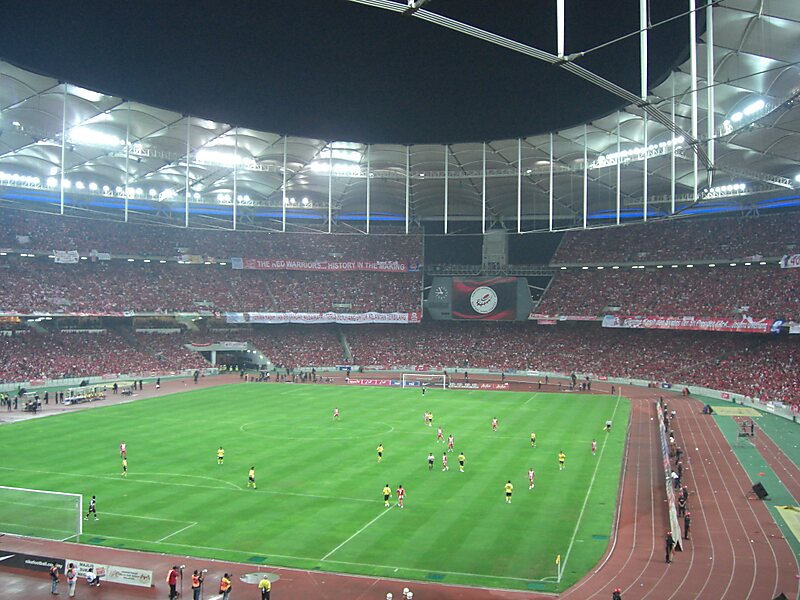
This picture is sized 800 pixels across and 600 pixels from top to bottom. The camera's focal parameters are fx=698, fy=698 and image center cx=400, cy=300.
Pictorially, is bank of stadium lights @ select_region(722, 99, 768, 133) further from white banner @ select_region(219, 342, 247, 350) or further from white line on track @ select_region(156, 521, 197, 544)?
white banner @ select_region(219, 342, 247, 350)

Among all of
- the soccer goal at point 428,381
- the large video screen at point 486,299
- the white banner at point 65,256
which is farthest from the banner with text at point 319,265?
the soccer goal at point 428,381

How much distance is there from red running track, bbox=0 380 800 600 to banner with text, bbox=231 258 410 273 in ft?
198

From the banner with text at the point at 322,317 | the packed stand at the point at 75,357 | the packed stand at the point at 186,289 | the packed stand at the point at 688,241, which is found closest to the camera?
the packed stand at the point at 75,357

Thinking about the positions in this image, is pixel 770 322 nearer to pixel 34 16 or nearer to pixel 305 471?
pixel 305 471

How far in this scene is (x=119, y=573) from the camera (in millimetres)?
20047

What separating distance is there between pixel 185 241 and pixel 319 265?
1643 cm

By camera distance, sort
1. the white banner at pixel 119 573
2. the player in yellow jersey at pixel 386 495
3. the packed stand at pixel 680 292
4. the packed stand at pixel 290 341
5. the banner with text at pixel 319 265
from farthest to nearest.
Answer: the banner with text at pixel 319 265 < the packed stand at pixel 290 341 < the packed stand at pixel 680 292 < the player in yellow jersey at pixel 386 495 < the white banner at pixel 119 573

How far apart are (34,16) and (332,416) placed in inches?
1154

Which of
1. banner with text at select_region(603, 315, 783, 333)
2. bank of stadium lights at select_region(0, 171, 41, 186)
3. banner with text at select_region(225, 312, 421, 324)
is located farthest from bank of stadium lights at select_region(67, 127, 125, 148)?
banner with text at select_region(603, 315, 783, 333)

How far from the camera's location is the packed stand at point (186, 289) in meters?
68.9

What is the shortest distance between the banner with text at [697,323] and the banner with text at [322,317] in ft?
78.6

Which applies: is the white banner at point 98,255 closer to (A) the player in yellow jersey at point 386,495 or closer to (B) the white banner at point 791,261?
(A) the player in yellow jersey at point 386,495

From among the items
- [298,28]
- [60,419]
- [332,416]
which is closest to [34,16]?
[298,28]

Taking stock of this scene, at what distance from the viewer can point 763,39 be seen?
32719mm
